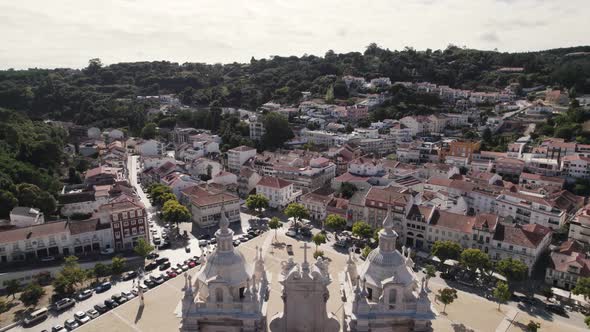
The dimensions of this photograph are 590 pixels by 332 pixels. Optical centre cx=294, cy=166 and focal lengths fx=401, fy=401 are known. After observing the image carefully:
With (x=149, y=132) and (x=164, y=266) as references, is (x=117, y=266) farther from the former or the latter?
(x=149, y=132)

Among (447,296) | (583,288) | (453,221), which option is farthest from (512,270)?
(453,221)

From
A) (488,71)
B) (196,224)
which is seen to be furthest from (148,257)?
A: (488,71)

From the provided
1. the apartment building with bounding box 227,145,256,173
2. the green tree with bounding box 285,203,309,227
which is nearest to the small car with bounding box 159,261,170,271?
the green tree with bounding box 285,203,309,227

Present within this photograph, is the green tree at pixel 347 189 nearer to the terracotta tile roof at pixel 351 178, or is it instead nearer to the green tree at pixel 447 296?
the terracotta tile roof at pixel 351 178

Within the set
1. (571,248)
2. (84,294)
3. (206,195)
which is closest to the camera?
(84,294)

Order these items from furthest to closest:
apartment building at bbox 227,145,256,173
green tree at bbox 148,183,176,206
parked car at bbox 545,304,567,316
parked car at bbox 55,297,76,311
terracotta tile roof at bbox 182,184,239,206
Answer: apartment building at bbox 227,145,256,173 → green tree at bbox 148,183,176,206 → terracotta tile roof at bbox 182,184,239,206 → parked car at bbox 545,304,567,316 → parked car at bbox 55,297,76,311

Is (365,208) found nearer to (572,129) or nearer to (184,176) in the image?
(184,176)

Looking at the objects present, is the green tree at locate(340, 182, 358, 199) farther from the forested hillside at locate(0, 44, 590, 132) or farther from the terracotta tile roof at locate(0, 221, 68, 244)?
the forested hillside at locate(0, 44, 590, 132)
